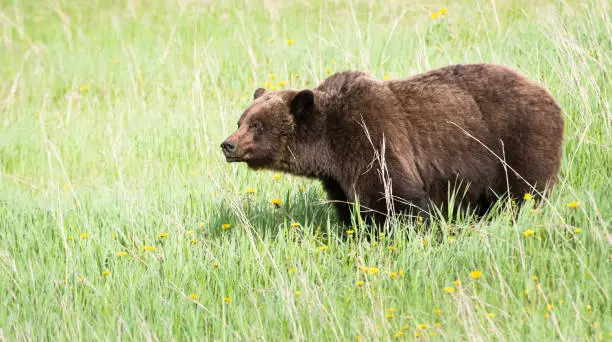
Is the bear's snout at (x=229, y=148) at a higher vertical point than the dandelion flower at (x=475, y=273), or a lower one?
higher

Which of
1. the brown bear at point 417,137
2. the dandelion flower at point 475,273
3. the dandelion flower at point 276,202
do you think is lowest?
the dandelion flower at point 475,273

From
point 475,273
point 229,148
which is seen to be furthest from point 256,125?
point 475,273

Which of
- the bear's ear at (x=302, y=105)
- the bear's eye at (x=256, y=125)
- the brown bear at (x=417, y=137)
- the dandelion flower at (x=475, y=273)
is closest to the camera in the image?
the dandelion flower at (x=475, y=273)

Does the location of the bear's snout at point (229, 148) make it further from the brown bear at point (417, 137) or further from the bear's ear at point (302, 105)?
the bear's ear at point (302, 105)

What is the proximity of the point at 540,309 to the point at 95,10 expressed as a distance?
1068 centimetres

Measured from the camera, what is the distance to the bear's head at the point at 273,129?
18.7ft

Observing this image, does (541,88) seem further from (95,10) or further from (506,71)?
(95,10)

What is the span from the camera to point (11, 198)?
259 inches

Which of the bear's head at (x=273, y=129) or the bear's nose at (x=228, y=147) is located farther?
the bear's head at (x=273, y=129)

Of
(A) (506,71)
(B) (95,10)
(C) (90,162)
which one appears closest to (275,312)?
(A) (506,71)

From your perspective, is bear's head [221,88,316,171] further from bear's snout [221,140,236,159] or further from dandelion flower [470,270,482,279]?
dandelion flower [470,270,482,279]

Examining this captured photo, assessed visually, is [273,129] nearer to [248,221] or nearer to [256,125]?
[256,125]

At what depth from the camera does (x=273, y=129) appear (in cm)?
580

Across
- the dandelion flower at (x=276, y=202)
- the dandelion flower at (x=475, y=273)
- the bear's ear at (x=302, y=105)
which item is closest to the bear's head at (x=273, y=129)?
the bear's ear at (x=302, y=105)
